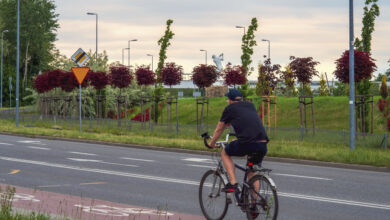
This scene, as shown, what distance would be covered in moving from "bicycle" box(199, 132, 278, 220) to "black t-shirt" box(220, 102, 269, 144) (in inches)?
10.3

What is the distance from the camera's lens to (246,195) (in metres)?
8.02

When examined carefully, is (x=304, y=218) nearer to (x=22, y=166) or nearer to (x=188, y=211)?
(x=188, y=211)

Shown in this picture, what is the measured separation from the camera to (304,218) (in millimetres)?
9102

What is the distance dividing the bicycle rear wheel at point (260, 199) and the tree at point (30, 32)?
84.5 m

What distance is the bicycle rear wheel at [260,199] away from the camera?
757 centimetres

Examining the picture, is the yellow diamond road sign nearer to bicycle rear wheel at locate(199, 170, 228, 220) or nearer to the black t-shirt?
bicycle rear wheel at locate(199, 170, 228, 220)

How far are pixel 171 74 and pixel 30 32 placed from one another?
201 ft

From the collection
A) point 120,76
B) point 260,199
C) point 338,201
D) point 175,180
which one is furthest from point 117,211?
point 120,76

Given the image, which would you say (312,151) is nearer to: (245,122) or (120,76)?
(245,122)

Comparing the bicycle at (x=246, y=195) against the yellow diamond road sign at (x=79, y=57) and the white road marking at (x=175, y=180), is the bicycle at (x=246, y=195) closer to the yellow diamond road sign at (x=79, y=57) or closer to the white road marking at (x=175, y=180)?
the white road marking at (x=175, y=180)

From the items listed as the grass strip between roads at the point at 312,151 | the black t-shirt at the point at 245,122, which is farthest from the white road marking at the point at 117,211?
the grass strip between roads at the point at 312,151

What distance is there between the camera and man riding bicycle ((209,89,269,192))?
7.98m

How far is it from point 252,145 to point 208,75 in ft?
85.4

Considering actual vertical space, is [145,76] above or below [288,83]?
below
